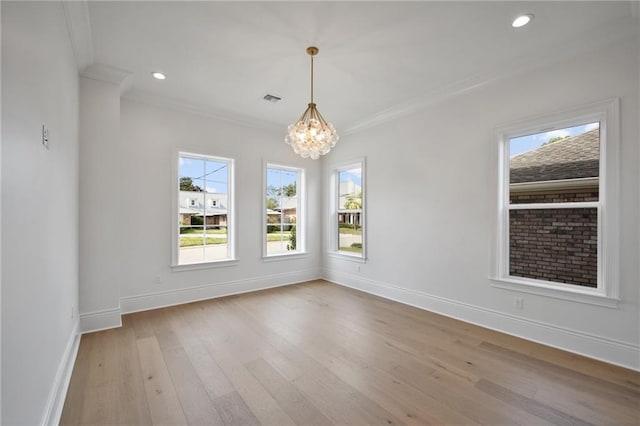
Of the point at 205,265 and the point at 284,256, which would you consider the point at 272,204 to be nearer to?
the point at 284,256

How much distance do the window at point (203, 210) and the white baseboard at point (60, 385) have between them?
1.64 metres

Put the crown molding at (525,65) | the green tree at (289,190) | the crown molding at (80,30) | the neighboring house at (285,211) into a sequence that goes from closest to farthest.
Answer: the crown molding at (80,30)
the crown molding at (525,65)
the neighboring house at (285,211)
the green tree at (289,190)

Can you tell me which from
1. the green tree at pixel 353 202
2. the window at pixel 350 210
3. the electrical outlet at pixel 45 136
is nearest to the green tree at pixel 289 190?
the window at pixel 350 210

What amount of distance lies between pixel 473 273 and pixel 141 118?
4835 mm

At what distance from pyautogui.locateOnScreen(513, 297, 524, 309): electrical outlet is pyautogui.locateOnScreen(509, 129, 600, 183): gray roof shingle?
132 centimetres

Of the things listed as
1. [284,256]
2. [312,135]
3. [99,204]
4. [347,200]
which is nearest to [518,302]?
[312,135]

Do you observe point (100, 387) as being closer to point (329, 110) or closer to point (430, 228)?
point (430, 228)

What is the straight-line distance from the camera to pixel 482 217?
3355 mm

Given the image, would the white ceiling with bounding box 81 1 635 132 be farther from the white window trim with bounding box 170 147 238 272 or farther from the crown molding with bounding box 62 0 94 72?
the white window trim with bounding box 170 147 238 272

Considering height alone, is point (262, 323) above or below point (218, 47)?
below

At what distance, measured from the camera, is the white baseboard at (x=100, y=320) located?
3064 mm

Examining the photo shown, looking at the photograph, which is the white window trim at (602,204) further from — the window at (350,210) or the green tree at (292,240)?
the green tree at (292,240)

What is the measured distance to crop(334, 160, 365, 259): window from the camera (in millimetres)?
5035

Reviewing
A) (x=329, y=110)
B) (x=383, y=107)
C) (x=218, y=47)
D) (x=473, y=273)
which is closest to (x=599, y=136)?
(x=473, y=273)
